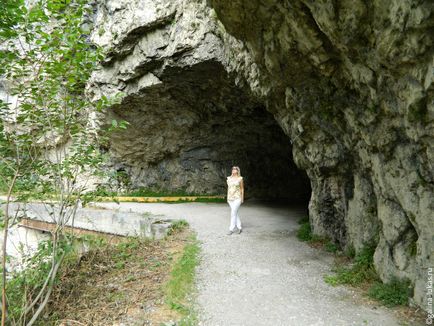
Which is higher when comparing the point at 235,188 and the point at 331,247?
the point at 235,188

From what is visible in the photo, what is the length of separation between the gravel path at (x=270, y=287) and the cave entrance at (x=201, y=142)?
875 cm

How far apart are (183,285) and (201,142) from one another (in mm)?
14835

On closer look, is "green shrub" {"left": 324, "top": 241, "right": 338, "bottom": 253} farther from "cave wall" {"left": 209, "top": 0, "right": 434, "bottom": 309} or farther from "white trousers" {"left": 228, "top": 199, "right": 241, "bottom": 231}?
"white trousers" {"left": 228, "top": 199, "right": 241, "bottom": 231}

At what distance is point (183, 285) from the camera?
530 cm

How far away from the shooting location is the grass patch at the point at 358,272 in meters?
5.55

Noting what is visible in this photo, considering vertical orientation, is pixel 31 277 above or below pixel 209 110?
below

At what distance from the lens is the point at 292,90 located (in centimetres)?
759

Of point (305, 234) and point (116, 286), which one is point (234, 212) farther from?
point (116, 286)

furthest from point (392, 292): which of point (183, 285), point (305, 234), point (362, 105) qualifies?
point (305, 234)

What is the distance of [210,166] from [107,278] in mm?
14103

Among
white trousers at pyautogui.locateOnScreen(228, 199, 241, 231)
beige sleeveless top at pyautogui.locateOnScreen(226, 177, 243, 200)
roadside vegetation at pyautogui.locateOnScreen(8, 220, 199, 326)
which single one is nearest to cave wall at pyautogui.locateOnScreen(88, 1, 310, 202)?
beige sleeveless top at pyautogui.locateOnScreen(226, 177, 243, 200)

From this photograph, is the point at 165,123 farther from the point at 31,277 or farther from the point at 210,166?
the point at 31,277

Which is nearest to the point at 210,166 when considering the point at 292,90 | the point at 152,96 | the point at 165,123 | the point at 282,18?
the point at 165,123

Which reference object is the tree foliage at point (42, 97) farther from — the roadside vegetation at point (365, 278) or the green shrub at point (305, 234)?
the green shrub at point (305, 234)
